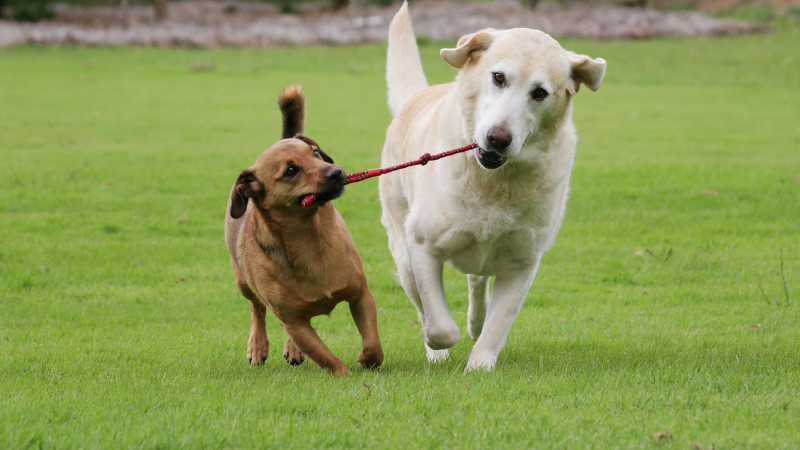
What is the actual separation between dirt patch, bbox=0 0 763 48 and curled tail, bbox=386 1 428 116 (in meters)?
27.9

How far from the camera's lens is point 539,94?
471 centimetres

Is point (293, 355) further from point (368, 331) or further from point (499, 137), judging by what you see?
point (499, 137)

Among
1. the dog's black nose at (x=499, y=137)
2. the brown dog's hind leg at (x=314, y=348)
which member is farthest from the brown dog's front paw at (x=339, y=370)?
the dog's black nose at (x=499, y=137)

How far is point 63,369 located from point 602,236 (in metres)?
6.39

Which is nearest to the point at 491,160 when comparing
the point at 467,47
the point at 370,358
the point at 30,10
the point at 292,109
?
the point at 467,47

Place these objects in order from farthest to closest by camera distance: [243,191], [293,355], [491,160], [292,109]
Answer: [292,109]
[293,355]
[243,191]
[491,160]

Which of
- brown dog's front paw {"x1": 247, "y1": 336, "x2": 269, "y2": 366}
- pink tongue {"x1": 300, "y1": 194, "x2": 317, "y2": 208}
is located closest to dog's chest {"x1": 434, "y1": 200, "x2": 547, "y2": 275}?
pink tongue {"x1": 300, "y1": 194, "x2": 317, "y2": 208}

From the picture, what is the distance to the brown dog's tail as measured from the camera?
6.12 m

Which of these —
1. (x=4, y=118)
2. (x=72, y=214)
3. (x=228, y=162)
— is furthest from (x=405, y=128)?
(x=4, y=118)

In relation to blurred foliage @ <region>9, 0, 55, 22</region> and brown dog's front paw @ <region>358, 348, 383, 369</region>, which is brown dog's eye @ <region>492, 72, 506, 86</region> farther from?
blurred foliage @ <region>9, 0, 55, 22</region>

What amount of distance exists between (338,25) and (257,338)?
115 ft

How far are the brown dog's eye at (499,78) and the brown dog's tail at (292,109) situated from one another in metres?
1.89

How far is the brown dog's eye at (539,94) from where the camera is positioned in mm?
4699

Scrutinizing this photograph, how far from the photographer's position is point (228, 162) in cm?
1337
